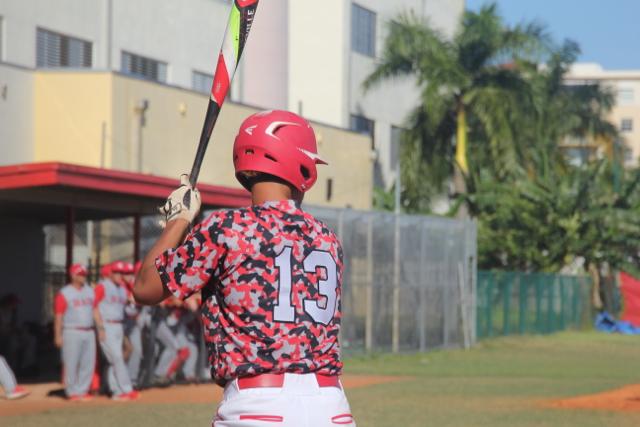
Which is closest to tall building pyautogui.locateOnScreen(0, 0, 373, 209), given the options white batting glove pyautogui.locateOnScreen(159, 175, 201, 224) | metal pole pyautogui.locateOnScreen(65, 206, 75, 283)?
metal pole pyautogui.locateOnScreen(65, 206, 75, 283)

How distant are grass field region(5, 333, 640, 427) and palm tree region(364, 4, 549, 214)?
10950mm

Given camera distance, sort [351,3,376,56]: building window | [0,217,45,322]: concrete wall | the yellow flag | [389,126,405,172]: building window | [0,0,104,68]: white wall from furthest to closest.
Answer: [389,126,405,172]: building window
[351,3,376,56]: building window
the yellow flag
[0,0,104,68]: white wall
[0,217,45,322]: concrete wall

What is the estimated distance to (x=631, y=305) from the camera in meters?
45.2

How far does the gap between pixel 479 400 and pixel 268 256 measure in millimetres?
13635

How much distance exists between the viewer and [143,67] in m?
31.4

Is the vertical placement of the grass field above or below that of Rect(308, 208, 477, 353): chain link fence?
below

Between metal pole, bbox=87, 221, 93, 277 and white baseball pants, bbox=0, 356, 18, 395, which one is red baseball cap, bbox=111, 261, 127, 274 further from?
metal pole, bbox=87, 221, 93, 277

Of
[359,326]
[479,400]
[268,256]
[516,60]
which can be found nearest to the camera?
[268,256]

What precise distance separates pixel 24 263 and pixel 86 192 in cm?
504

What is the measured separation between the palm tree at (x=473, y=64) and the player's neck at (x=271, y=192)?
1462 inches

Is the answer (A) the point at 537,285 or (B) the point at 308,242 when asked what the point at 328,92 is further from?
(B) the point at 308,242

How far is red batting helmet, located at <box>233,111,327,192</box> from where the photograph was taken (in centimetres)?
446

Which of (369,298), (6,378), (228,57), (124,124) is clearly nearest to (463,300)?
(369,298)

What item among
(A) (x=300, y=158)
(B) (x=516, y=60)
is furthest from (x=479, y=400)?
(B) (x=516, y=60)
